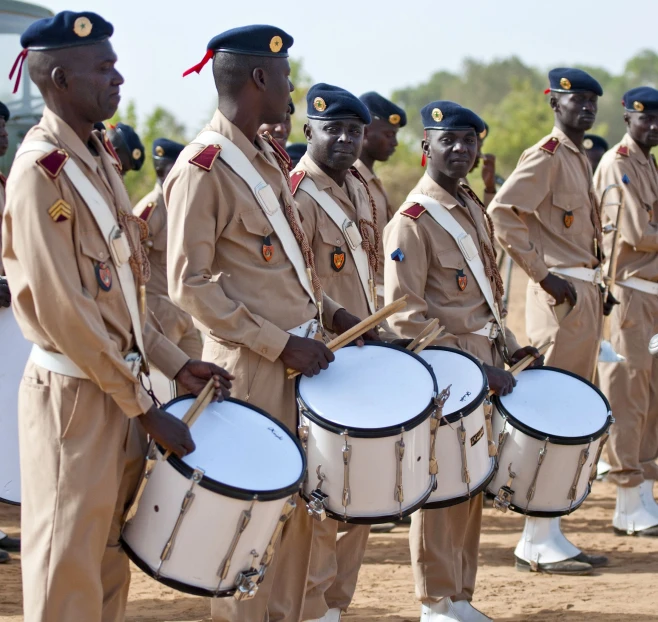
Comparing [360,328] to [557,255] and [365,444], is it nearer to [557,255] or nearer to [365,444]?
[365,444]

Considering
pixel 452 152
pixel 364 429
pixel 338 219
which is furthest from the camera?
pixel 452 152

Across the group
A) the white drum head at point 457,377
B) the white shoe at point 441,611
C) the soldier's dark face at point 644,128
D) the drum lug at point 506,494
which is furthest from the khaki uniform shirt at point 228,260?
the soldier's dark face at point 644,128

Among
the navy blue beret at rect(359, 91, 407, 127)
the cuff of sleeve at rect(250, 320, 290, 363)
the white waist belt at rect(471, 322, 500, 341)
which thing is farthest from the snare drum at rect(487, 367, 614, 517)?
the navy blue beret at rect(359, 91, 407, 127)

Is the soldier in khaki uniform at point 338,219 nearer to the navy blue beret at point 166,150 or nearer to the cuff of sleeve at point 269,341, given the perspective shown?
the cuff of sleeve at point 269,341

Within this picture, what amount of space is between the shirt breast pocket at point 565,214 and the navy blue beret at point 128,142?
3345mm

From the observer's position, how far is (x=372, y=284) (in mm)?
5312

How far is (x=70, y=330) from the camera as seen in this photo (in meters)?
3.37

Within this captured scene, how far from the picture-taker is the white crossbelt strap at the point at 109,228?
3.48 metres

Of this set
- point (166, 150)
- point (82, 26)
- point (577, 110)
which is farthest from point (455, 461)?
point (166, 150)

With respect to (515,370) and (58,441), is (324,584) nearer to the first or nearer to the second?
(515,370)

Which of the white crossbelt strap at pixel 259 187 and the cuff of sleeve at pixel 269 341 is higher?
the white crossbelt strap at pixel 259 187

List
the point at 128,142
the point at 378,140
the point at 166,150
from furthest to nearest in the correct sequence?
the point at 128,142 → the point at 166,150 → the point at 378,140

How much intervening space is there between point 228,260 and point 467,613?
7.03 feet

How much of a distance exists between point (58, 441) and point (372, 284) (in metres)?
2.18
